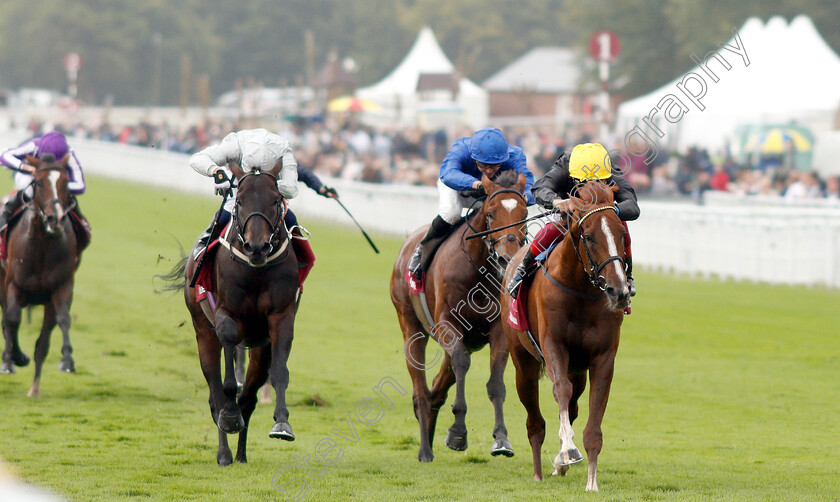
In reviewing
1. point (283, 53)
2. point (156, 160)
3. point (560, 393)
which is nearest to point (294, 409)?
point (560, 393)

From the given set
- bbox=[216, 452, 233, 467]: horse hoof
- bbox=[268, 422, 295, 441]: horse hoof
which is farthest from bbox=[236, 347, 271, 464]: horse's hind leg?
bbox=[268, 422, 295, 441]: horse hoof

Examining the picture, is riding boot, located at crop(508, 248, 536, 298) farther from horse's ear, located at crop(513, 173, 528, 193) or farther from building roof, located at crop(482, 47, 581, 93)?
building roof, located at crop(482, 47, 581, 93)

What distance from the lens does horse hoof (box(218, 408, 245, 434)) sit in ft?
23.5

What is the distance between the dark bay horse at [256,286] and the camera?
6898 mm

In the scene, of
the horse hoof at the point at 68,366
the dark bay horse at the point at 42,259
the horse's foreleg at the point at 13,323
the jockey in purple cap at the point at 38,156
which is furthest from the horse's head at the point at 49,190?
the horse hoof at the point at 68,366

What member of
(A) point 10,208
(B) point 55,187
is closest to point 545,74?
(A) point 10,208

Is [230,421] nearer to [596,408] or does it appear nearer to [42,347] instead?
[596,408]

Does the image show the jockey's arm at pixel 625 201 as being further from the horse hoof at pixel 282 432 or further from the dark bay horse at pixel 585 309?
the horse hoof at pixel 282 432

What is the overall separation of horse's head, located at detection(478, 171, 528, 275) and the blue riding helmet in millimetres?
277

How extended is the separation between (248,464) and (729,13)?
3749cm

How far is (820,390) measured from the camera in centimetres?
1073

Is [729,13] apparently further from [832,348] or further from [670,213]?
[832,348]

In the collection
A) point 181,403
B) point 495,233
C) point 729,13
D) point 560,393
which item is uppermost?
point 729,13

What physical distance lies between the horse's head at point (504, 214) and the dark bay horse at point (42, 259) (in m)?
4.36
